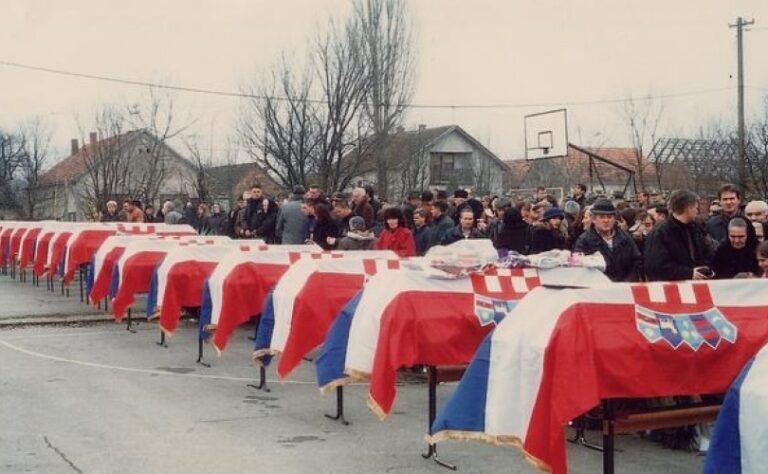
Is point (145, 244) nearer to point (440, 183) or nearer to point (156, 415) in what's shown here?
point (156, 415)

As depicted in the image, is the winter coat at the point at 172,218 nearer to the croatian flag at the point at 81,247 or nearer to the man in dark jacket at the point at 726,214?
the croatian flag at the point at 81,247

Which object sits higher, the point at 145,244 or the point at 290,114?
the point at 290,114

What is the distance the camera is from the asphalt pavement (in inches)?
274

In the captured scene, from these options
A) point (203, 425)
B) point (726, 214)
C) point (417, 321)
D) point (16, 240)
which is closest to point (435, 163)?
point (16, 240)

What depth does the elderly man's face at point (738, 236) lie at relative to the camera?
8344 mm

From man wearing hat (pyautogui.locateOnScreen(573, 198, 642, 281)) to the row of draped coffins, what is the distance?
109 cm

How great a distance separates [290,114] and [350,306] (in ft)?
79.9

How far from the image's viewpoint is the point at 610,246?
348 inches

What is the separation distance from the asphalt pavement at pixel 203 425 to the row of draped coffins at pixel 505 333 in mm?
446

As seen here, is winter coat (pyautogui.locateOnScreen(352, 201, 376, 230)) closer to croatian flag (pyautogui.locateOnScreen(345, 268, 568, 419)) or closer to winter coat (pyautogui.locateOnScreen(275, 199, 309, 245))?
winter coat (pyautogui.locateOnScreen(275, 199, 309, 245))

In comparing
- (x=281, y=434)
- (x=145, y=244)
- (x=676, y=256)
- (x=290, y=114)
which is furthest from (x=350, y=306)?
(x=290, y=114)

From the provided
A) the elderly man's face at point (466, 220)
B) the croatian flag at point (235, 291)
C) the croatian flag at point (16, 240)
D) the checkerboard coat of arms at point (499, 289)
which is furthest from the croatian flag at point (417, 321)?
the croatian flag at point (16, 240)

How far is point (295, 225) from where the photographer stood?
14.8 m

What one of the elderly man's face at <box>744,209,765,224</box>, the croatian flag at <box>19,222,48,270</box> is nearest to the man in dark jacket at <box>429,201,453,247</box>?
the elderly man's face at <box>744,209,765,224</box>
